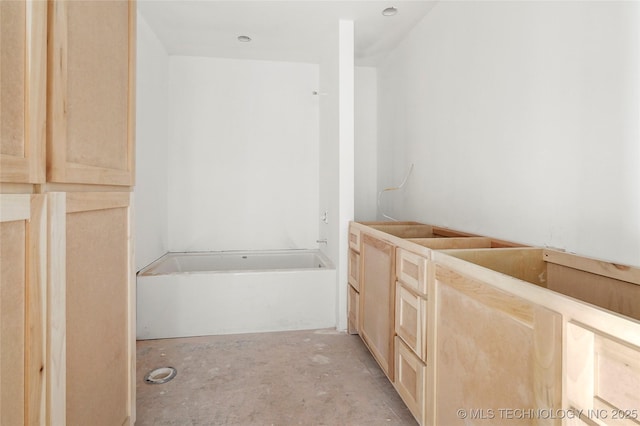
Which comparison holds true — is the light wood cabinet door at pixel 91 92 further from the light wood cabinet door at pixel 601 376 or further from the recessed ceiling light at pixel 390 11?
the recessed ceiling light at pixel 390 11

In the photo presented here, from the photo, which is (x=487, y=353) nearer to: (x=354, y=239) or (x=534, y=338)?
(x=534, y=338)

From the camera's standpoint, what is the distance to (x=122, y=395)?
135 centimetres

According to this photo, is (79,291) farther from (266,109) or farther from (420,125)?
(266,109)

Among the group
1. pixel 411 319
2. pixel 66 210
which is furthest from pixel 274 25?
pixel 411 319

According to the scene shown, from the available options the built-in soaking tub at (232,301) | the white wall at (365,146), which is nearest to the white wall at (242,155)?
the white wall at (365,146)

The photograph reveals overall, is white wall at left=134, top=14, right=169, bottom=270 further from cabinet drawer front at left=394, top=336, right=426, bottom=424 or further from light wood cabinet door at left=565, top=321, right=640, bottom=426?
light wood cabinet door at left=565, top=321, right=640, bottom=426

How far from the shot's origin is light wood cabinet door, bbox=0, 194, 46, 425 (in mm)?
723

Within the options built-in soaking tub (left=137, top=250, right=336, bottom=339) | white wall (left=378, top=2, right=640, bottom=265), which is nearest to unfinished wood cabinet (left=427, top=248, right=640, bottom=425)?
white wall (left=378, top=2, right=640, bottom=265)

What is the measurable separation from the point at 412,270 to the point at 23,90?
1.48 metres

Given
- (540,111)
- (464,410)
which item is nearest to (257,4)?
(540,111)

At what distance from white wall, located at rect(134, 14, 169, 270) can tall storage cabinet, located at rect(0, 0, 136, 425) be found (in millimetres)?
1361

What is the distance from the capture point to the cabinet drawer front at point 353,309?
244 centimetres

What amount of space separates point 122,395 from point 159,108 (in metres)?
2.58

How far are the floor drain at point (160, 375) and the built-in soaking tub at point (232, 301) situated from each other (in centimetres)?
51
